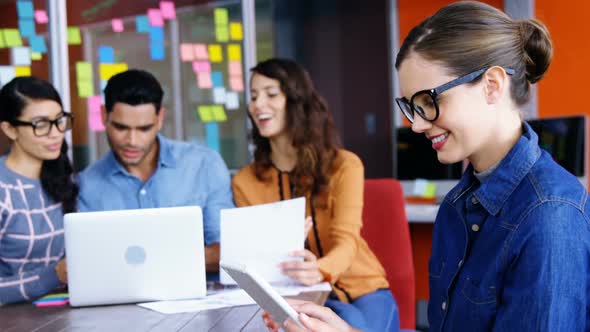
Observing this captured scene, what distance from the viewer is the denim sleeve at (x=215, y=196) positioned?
244 cm

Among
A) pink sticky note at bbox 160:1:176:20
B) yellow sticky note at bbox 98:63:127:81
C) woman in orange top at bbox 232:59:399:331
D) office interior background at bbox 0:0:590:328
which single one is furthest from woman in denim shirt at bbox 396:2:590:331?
pink sticky note at bbox 160:1:176:20

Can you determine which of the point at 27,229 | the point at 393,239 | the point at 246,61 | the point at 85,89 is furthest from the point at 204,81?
the point at 27,229

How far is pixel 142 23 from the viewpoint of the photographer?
365 centimetres

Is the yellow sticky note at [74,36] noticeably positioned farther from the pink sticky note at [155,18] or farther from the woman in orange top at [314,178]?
the woman in orange top at [314,178]

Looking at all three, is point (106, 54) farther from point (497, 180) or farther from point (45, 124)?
point (497, 180)

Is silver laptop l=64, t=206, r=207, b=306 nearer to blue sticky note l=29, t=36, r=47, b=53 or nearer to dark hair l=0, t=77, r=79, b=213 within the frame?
dark hair l=0, t=77, r=79, b=213

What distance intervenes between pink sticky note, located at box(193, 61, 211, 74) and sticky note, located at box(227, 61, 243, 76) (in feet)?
0.46

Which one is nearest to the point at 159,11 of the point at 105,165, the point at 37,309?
the point at 105,165

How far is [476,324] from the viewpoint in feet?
3.73

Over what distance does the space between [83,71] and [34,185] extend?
1298 mm

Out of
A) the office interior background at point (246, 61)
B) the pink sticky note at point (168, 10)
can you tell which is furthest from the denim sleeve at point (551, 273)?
the pink sticky note at point (168, 10)

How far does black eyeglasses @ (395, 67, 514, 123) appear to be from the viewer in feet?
3.67

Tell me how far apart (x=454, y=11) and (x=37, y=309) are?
1307 mm

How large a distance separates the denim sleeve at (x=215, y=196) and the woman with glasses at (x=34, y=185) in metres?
0.51
